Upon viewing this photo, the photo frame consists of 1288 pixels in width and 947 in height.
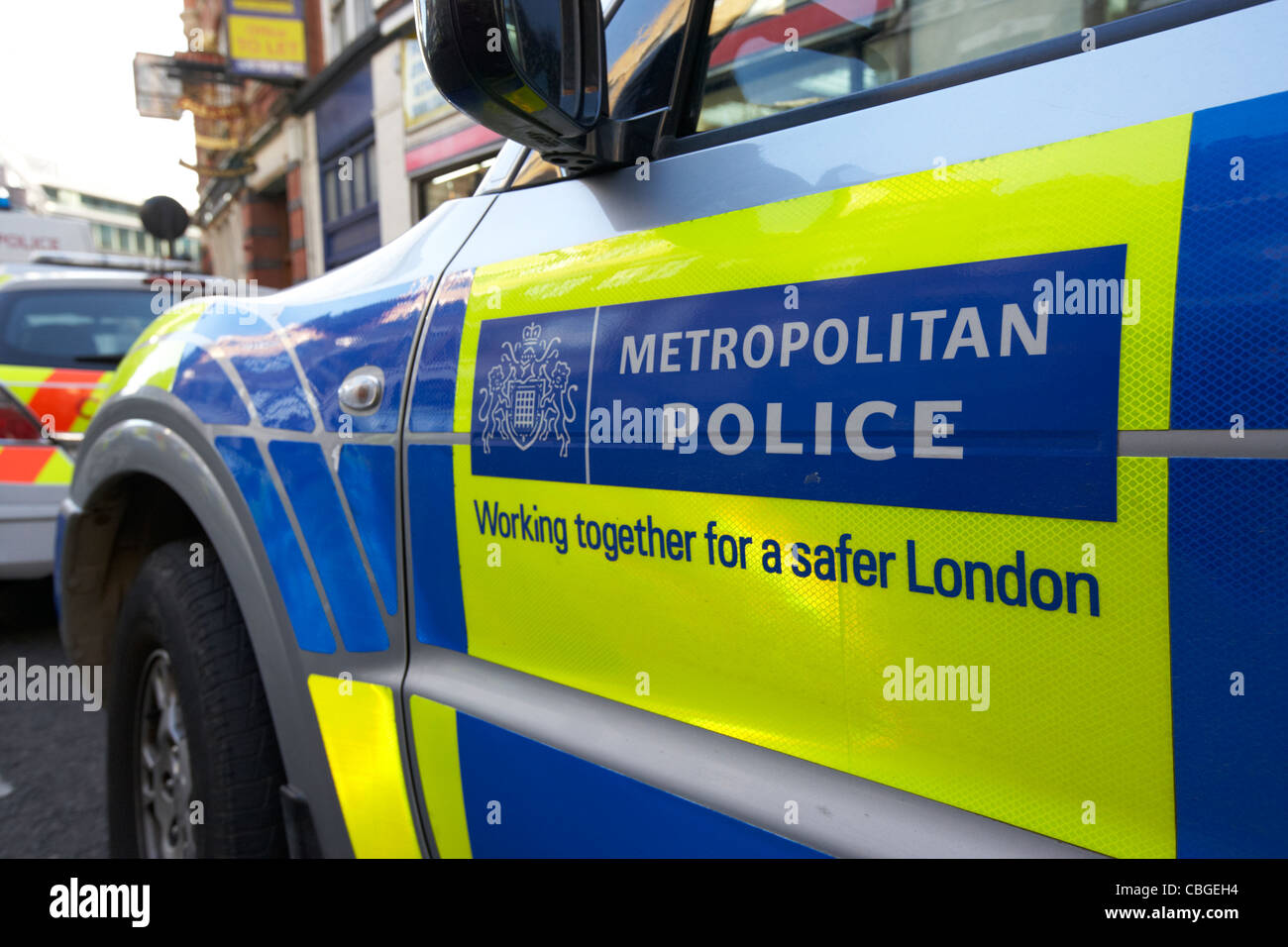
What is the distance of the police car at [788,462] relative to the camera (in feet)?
2.48

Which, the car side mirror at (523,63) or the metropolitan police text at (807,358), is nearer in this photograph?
the metropolitan police text at (807,358)

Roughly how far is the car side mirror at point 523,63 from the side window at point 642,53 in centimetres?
11

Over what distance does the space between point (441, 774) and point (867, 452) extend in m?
0.81

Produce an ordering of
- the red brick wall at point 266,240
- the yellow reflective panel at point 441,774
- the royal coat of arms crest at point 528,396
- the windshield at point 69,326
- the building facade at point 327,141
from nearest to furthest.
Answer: the royal coat of arms crest at point 528,396, the yellow reflective panel at point 441,774, the windshield at point 69,326, the building facade at point 327,141, the red brick wall at point 266,240

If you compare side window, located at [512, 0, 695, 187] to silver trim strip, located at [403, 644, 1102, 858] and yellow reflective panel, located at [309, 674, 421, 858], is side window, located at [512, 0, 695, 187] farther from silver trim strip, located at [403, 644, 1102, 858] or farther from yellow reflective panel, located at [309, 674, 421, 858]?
yellow reflective panel, located at [309, 674, 421, 858]

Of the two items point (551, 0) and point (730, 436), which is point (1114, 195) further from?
point (551, 0)

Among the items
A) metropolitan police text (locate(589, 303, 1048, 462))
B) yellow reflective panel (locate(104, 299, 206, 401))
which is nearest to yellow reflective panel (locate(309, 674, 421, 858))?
metropolitan police text (locate(589, 303, 1048, 462))

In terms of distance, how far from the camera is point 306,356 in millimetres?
1584

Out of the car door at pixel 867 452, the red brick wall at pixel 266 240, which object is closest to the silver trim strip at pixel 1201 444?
the car door at pixel 867 452

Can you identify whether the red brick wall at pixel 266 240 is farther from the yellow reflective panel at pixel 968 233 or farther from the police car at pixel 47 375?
the yellow reflective panel at pixel 968 233

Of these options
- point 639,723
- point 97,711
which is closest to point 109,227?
point 97,711

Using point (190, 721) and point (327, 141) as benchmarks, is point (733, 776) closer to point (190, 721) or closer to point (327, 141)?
point (190, 721)

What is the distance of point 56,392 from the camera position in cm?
434

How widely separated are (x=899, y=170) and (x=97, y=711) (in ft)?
12.2
